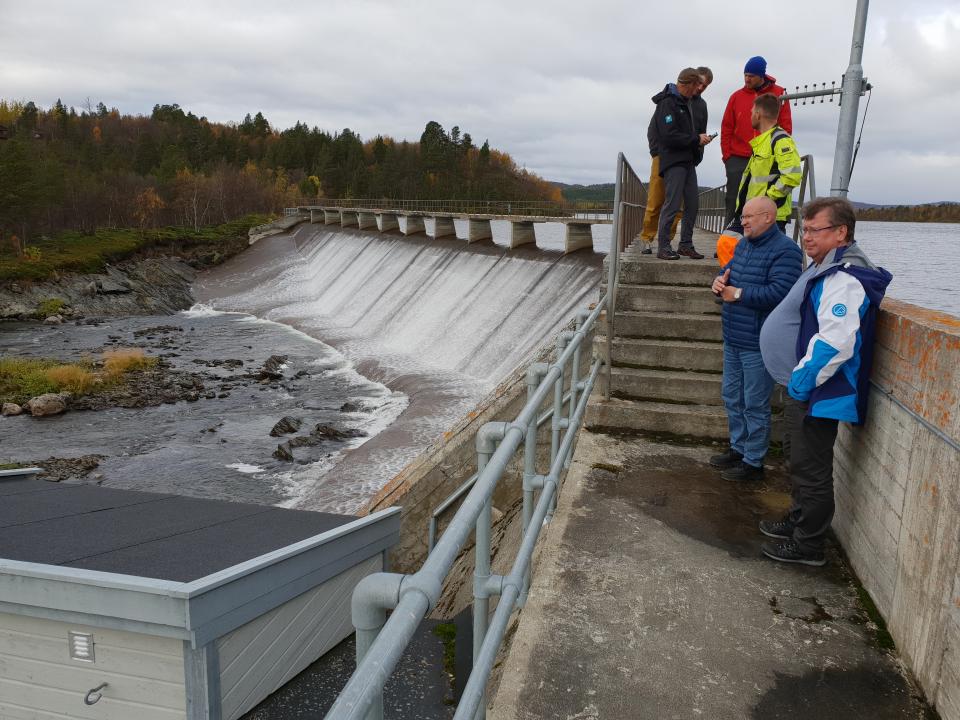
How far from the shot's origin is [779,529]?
13.4ft

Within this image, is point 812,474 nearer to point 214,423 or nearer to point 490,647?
point 490,647

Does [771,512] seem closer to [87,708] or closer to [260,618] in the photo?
[260,618]

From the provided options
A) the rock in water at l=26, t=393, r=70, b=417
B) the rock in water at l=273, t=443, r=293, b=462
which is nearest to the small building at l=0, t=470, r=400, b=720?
the rock in water at l=273, t=443, r=293, b=462

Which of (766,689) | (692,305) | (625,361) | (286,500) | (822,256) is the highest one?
(822,256)

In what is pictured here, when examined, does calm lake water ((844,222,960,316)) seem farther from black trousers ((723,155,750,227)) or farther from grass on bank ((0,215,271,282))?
grass on bank ((0,215,271,282))

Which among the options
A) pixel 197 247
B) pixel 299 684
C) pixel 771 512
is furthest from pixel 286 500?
pixel 197 247

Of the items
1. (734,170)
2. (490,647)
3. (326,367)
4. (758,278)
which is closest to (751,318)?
(758,278)

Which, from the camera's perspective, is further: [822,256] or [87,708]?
[87,708]

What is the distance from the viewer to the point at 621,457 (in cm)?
553

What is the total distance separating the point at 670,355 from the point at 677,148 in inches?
94.9

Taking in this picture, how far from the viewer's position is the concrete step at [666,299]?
6.89 meters

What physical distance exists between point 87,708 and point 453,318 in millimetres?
19637

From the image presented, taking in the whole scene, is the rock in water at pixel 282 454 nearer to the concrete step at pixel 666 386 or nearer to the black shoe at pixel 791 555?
the concrete step at pixel 666 386

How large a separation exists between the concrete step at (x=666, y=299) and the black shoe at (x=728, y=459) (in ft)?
6.47
